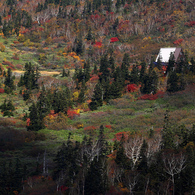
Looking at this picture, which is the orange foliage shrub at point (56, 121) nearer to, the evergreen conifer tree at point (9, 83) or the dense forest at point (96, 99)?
the dense forest at point (96, 99)

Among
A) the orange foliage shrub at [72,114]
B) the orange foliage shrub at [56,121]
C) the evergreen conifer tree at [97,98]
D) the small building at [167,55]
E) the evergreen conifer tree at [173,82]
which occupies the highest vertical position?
the small building at [167,55]

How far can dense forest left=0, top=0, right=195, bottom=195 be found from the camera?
37625 mm

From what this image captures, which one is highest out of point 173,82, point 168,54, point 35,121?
point 168,54

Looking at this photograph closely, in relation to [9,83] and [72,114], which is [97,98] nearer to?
[72,114]

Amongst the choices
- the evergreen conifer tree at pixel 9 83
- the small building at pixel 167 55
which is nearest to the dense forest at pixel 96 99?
the evergreen conifer tree at pixel 9 83

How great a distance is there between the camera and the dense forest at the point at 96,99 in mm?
37625

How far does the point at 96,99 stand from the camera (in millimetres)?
78312

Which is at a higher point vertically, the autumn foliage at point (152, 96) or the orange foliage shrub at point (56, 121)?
the autumn foliage at point (152, 96)

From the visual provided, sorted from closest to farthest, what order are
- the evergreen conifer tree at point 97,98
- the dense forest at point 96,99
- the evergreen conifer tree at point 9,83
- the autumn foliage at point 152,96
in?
the dense forest at point 96,99 < the evergreen conifer tree at point 97,98 < the autumn foliage at point 152,96 < the evergreen conifer tree at point 9,83

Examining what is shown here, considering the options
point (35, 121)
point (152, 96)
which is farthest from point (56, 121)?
point (152, 96)

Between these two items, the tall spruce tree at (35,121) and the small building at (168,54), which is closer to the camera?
the tall spruce tree at (35,121)

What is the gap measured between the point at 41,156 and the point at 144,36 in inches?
4071

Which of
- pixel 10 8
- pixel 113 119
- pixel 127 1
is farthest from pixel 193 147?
pixel 10 8

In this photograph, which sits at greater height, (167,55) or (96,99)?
(167,55)
